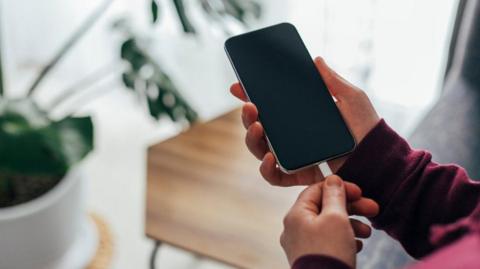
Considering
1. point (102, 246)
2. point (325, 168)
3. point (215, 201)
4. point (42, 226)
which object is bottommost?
point (102, 246)

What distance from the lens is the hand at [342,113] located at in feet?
2.01

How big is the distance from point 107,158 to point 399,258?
91cm

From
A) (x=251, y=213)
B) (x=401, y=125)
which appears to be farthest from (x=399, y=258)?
(x=401, y=125)

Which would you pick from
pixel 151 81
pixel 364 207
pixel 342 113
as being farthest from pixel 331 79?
pixel 151 81

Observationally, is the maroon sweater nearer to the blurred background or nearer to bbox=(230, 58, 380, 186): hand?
bbox=(230, 58, 380, 186): hand

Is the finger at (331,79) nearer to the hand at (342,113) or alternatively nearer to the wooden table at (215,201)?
the hand at (342,113)

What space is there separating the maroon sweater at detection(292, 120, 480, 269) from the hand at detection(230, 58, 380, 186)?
31 millimetres

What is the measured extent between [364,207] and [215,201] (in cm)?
31

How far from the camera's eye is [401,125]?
3.65ft

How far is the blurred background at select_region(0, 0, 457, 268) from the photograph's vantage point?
1122 mm

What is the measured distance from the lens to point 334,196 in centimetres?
53

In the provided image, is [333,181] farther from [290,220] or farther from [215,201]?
[215,201]

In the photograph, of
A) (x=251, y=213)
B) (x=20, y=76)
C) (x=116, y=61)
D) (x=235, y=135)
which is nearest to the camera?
(x=251, y=213)

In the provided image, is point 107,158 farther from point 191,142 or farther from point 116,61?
point 191,142
